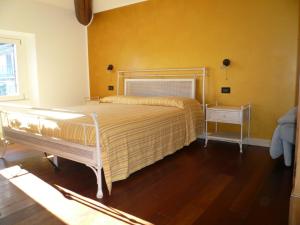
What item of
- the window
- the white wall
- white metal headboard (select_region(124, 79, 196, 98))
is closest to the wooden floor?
white metal headboard (select_region(124, 79, 196, 98))

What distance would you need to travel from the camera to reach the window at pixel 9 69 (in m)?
4.27

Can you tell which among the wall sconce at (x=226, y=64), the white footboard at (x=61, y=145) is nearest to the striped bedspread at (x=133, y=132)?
the white footboard at (x=61, y=145)

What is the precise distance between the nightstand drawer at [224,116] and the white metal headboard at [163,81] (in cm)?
38

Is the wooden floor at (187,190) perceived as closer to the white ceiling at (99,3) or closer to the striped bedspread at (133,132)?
the striped bedspread at (133,132)

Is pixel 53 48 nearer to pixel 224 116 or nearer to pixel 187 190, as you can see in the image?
pixel 224 116

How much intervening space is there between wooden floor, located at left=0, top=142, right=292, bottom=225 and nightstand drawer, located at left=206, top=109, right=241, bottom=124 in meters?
0.46

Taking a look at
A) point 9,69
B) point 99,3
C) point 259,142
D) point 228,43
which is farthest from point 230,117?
point 9,69

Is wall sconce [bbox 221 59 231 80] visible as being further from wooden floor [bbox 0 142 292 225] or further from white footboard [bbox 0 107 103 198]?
white footboard [bbox 0 107 103 198]

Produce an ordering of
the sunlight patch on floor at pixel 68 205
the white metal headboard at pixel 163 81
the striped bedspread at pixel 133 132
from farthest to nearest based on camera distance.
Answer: the white metal headboard at pixel 163 81, the striped bedspread at pixel 133 132, the sunlight patch on floor at pixel 68 205

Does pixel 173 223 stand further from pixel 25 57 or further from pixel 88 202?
pixel 25 57

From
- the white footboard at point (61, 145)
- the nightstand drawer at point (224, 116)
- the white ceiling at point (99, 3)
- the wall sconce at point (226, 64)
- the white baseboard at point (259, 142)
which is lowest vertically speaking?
the white baseboard at point (259, 142)

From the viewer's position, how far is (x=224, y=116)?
140 inches

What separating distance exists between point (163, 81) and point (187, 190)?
233cm

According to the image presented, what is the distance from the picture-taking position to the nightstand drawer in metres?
3.45
